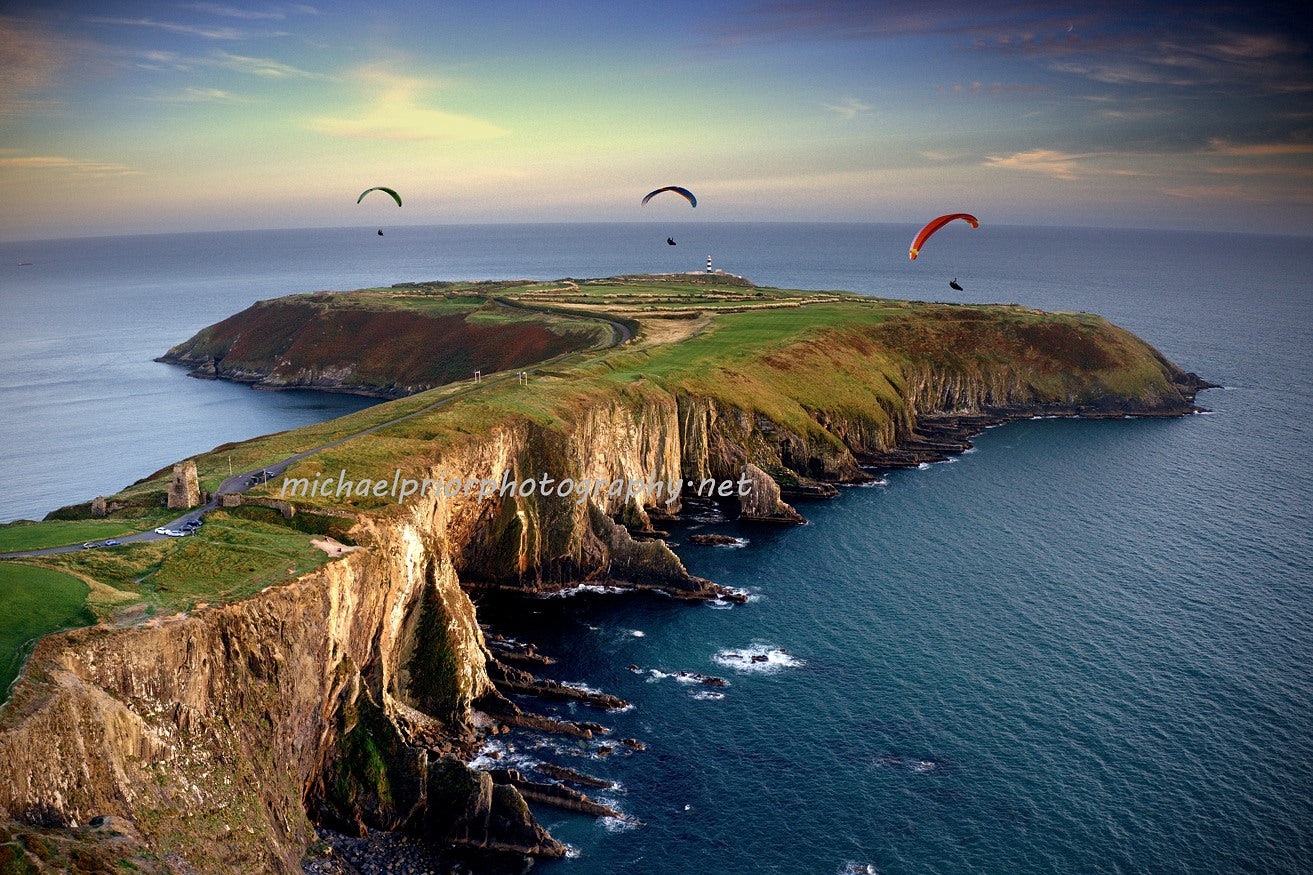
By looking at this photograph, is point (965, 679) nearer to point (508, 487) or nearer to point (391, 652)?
point (391, 652)

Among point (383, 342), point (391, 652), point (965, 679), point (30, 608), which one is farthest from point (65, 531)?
point (383, 342)

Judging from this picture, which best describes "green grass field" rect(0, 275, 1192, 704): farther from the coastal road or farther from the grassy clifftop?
the grassy clifftop

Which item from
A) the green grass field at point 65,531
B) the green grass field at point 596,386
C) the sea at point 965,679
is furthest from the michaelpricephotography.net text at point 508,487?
the green grass field at point 65,531

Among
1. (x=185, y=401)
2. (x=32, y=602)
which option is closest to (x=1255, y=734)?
(x=32, y=602)

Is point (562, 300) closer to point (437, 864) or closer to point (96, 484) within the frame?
point (96, 484)

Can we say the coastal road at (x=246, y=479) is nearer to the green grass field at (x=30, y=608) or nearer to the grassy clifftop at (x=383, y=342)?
the green grass field at (x=30, y=608)

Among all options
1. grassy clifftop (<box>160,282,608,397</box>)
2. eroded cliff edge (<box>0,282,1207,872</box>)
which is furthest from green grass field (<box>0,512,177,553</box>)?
grassy clifftop (<box>160,282,608,397</box>)
